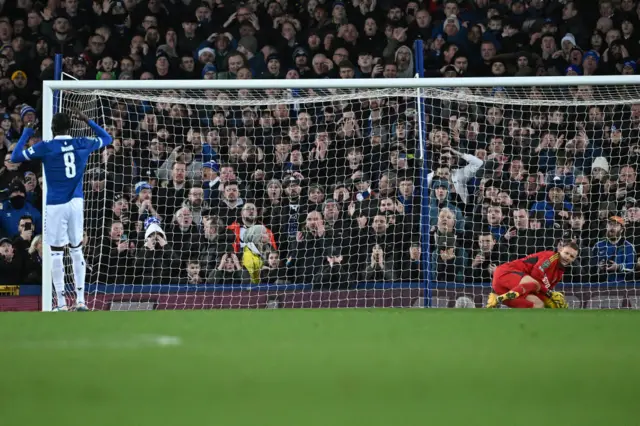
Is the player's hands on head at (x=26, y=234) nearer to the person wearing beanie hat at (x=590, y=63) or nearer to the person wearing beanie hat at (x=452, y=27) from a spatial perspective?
the person wearing beanie hat at (x=452, y=27)

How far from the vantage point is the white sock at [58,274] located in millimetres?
6578

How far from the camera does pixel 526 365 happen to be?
186 cm

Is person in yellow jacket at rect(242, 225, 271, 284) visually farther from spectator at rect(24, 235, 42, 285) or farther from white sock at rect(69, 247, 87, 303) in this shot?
spectator at rect(24, 235, 42, 285)

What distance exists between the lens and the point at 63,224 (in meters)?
6.46

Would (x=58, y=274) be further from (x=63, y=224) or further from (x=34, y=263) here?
(x=34, y=263)

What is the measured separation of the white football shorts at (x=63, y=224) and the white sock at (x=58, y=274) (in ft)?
0.48

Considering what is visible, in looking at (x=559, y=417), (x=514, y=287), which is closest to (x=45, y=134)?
(x=514, y=287)

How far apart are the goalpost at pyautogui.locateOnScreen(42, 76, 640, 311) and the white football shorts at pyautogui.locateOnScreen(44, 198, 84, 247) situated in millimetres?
784

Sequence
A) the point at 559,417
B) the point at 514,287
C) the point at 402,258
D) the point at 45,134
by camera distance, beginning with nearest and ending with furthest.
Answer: the point at 559,417
the point at 514,287
the point at 45,134
the point at 402,258

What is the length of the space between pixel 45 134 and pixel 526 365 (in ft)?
18.6

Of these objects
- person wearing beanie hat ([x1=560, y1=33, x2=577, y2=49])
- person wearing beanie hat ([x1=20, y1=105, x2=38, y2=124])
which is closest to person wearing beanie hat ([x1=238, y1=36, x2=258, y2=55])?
person wearing beanie hat ([x1=20, y1=105, x2=38, y2=124])

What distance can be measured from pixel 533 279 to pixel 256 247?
2577 mm

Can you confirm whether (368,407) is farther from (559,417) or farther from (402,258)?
(402,258)

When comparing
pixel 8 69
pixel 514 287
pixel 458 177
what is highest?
pixel 8 69
